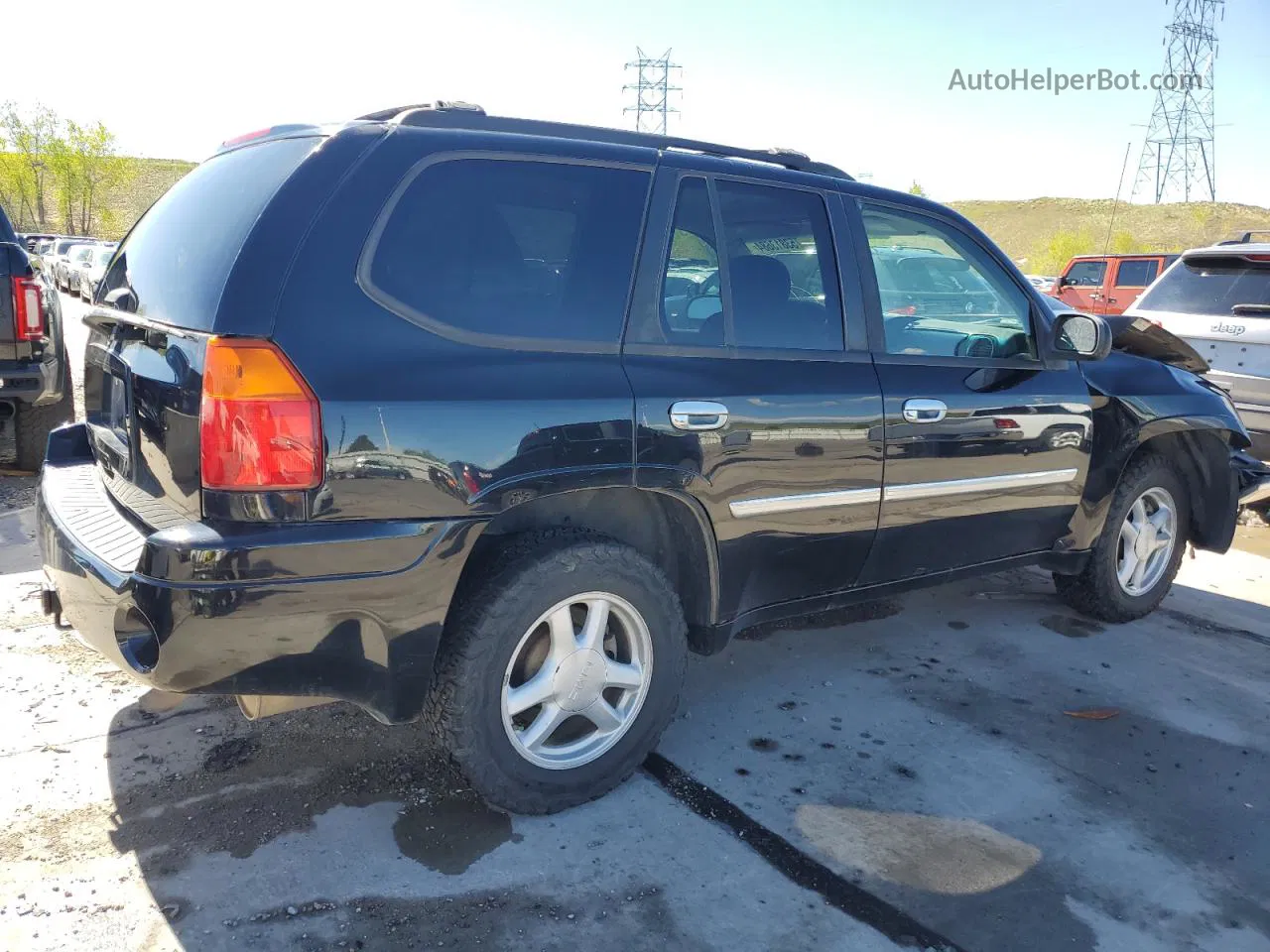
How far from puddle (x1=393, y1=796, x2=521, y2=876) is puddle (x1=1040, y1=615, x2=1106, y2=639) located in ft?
10.0

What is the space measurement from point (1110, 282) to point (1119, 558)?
1371 cm

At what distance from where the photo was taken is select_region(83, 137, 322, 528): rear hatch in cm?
234

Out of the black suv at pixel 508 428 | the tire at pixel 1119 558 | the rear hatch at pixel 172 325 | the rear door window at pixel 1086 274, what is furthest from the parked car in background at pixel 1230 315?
the rear door window at pixel 1086 274

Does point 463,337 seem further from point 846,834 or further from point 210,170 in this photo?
point 846,834

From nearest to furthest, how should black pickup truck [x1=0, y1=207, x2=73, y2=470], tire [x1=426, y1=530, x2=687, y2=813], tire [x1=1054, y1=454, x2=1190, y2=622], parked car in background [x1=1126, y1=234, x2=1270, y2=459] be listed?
1. tire [x1=426, y1=530, x2=687, y2=813]
2. tire [x1=1054, y1=454, x2=1190, y2=622]
3. black pickup truck [x1=0, y1=207, x2=73, y2=470]
4. parked car in background [x1=1126, y1=234, x2=1270, y2=459]

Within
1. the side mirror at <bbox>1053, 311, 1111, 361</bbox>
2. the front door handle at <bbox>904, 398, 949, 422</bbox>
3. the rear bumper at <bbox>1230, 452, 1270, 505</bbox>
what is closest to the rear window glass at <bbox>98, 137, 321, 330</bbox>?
the front door handle at <bbox>904, 398, 949, 422</bbox>

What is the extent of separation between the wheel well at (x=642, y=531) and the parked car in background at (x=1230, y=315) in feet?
17.8

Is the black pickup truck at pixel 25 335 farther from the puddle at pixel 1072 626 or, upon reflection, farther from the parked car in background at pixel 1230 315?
the parked car in background at pixel 1230 315

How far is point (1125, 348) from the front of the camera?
4.80 m

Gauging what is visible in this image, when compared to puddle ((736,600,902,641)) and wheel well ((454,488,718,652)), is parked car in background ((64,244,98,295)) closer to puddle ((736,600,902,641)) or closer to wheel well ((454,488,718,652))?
puddle ((736,600,902,641))

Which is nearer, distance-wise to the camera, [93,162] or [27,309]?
[27,309]

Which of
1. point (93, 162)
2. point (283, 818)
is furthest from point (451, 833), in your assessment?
point (93, 162)

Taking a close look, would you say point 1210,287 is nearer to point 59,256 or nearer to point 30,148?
point 59,256

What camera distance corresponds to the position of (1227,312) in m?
7.34
